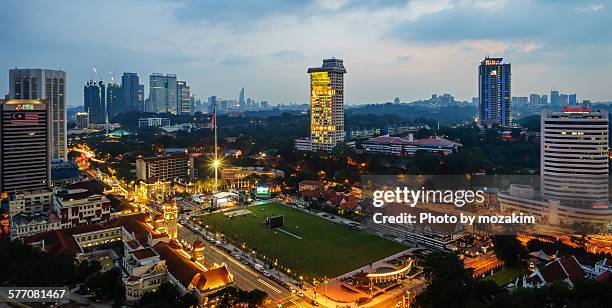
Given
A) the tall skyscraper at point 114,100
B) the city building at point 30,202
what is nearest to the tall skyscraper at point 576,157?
the city building at point 30,202

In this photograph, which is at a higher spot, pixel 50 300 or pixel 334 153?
pixel 334 153

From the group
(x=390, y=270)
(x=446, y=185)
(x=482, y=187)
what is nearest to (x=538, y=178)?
(x=482, y=187)

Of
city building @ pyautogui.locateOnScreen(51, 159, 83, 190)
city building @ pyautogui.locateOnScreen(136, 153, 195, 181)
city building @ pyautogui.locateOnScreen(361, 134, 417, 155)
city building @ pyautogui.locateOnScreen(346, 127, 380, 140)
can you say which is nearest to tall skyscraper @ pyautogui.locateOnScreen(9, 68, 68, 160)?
city building @ pyautogui.locateOnScreen(51, 159, 83, 190)

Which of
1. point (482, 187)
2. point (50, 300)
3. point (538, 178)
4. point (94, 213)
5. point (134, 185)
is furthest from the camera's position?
point (134, 185)

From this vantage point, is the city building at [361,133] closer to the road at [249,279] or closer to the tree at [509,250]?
the road at [249,279]

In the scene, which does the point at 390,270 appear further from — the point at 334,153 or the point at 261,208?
the point at 334,153

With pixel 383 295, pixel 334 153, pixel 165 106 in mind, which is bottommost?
pixel 383 295
